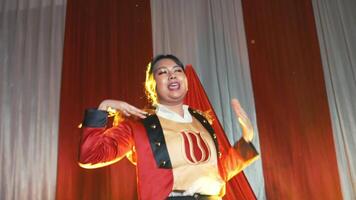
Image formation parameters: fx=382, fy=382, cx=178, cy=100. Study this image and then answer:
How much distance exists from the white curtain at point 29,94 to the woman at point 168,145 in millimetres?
1117

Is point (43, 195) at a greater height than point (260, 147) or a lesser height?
lesser

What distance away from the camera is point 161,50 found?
2619 millimetres

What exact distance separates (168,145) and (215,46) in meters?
1.29

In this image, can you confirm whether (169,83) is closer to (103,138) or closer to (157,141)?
(157,141)

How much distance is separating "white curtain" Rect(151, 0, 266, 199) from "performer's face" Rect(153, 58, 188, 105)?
88 cm

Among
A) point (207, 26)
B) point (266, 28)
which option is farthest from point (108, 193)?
point (266, 28)

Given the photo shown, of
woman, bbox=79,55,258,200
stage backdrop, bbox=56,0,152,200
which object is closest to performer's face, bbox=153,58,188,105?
woman, bbox=79,55,258,200

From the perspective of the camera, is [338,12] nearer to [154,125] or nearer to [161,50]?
[161,50]

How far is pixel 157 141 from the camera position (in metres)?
1.46

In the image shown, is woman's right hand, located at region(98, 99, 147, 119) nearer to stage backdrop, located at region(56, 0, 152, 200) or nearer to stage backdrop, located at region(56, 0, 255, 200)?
stage backdrop, located at region(56, 0, 152, 200)

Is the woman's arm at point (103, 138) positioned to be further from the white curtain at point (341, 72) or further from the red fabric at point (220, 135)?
the white curtain at point (341, 72)

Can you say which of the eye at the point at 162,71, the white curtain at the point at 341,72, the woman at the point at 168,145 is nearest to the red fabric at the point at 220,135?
the woman at the point at 168,145

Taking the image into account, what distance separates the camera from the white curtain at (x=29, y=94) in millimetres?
2402

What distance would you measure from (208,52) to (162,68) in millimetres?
1030
